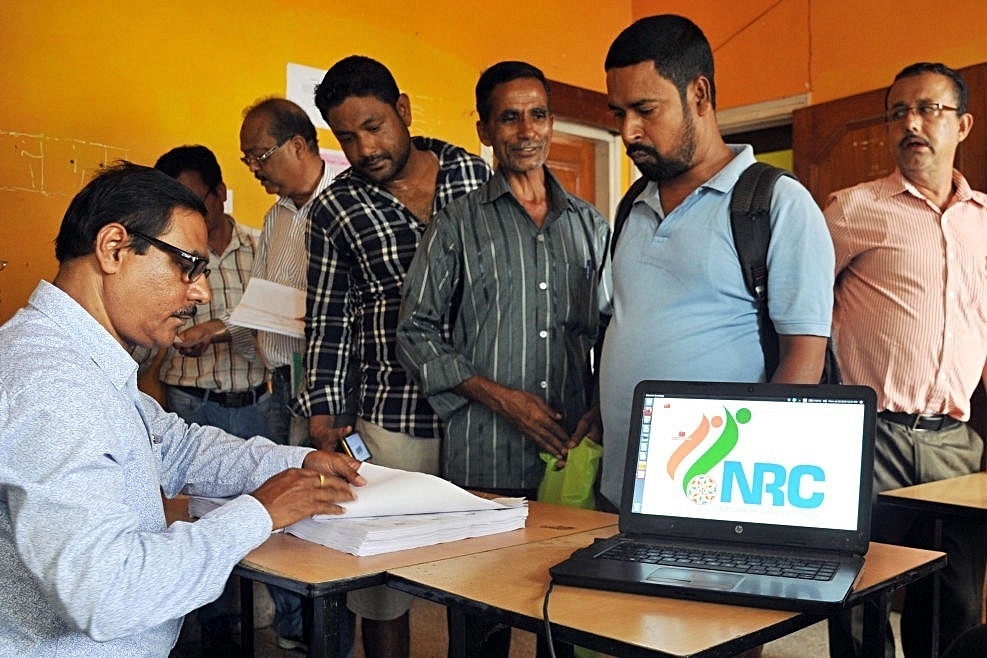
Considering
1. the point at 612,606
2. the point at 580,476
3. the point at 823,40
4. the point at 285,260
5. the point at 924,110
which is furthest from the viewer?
the point at 823,40

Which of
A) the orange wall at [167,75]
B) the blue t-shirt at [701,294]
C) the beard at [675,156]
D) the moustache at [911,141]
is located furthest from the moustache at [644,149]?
the orange wall at [167,75]

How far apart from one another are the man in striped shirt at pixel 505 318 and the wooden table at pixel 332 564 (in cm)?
53

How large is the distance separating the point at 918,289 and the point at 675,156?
1146 mm

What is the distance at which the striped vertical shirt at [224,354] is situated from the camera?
10.8 ft

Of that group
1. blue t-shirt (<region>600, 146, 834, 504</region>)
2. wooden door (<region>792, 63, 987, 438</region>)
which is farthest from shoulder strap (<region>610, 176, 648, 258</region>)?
wooden door (<region>792, 63, 987, 438</region>)

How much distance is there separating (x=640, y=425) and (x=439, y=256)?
0.91m

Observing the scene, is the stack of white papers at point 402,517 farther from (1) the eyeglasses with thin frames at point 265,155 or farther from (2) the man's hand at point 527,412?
(1) the eyeglasses with thin frames at point 265,155

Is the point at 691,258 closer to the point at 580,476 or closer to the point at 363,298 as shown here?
the point at 580,476

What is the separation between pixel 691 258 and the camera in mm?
1966

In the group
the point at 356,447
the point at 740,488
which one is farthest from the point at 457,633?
the point at 356,447

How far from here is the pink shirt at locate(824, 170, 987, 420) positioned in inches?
110

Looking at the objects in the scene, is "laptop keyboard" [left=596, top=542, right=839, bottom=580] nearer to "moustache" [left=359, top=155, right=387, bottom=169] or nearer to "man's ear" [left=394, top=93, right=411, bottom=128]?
"moustache" [left=359, top=155, right=387, bottom=169]

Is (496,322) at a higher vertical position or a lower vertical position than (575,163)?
lower

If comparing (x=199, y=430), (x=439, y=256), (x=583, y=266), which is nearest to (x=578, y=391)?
(x=583, y=266)
